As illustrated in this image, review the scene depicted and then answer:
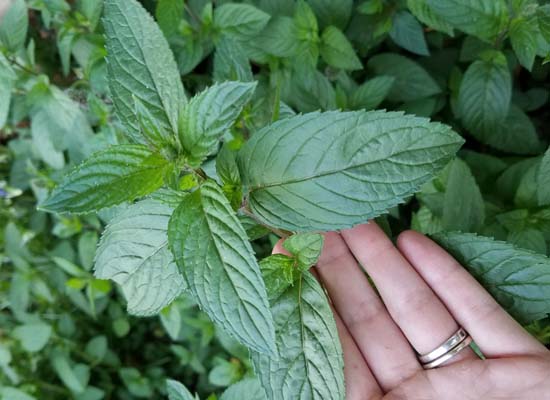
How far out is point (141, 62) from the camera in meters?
1.16

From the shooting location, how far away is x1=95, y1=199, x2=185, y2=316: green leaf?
1.23 metres

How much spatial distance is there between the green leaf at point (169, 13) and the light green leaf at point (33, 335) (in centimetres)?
137

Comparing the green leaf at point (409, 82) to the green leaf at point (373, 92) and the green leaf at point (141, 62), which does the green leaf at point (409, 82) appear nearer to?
the green leaf at point (373, 92)

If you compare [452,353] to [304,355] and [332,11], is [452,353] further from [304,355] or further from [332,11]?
[332,11]

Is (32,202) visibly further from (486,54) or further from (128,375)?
(486,54)

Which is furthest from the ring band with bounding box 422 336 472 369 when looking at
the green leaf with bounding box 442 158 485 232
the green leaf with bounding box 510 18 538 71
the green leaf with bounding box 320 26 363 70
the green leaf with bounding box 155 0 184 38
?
the green leaf with bounding box 155 0 184 38

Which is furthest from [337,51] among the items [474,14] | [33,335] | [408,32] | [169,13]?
[33,335]

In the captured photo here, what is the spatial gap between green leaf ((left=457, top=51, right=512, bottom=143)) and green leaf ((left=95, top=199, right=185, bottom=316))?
119cm

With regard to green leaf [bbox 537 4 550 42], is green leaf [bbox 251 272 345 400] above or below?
below

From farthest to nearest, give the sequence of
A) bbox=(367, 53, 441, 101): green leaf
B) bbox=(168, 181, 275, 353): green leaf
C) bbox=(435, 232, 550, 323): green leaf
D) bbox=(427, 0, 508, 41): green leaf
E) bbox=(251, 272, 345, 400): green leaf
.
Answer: bbox=(367, 53, 441, 101): green leaf
bbox=(427, 0, 508, 41): green leaf
bbox=(435, 232, 550, 323): green leaf
bbox=(251, 272, 345, 400): green leaf
bbox=(168, 181, 275, 353): green leaf

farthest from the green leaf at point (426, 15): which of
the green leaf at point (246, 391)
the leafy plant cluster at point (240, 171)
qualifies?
the green leaf at point (246, 391)

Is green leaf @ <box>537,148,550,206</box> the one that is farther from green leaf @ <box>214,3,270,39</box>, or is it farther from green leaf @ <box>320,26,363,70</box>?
green leaf @ <box>214,3,270,39</box>

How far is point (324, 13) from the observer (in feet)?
6.25

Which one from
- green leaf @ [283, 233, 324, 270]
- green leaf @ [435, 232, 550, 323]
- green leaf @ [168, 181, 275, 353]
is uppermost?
green leaf @ [168, 181, 275, 353]
